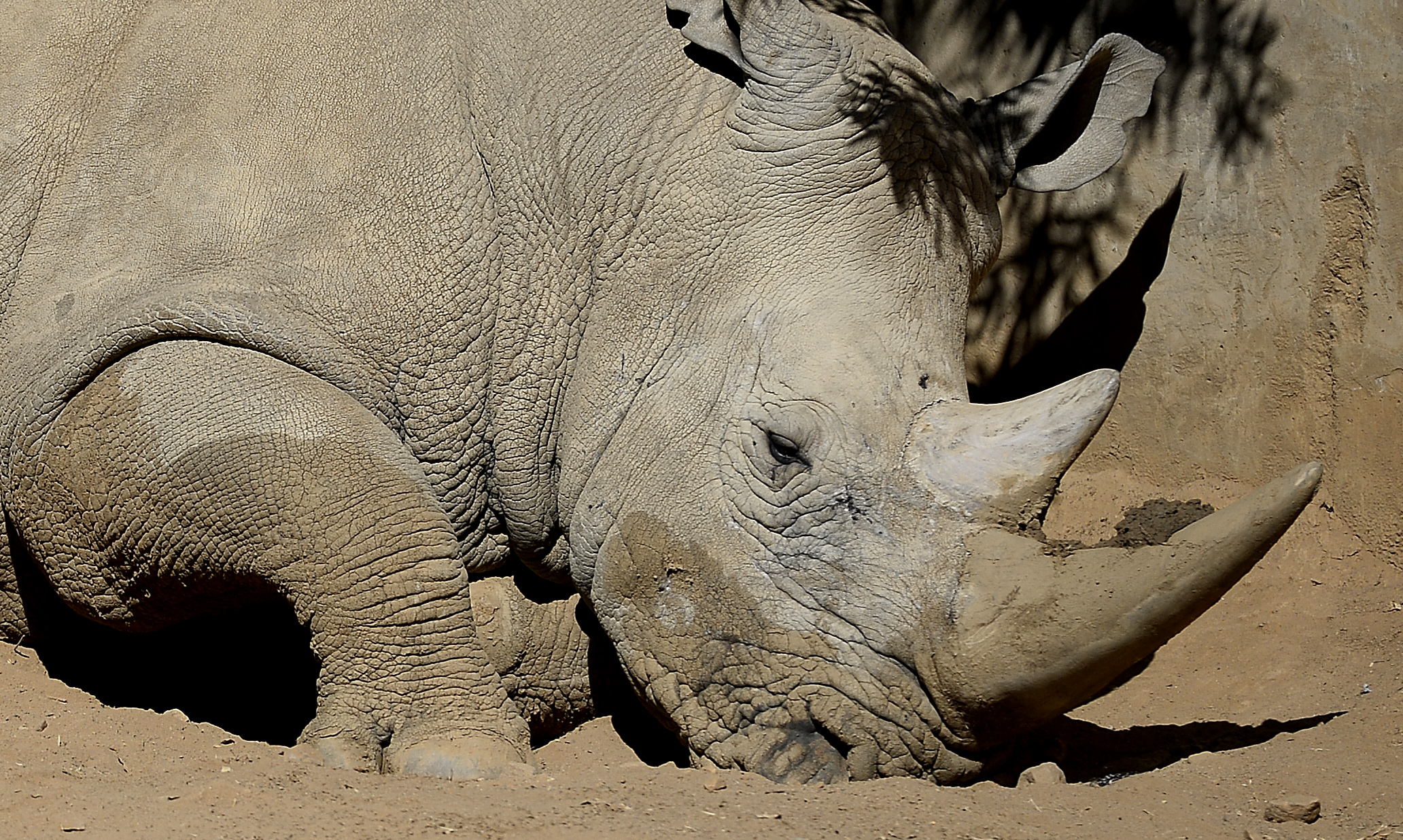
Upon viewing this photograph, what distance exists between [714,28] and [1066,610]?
78.1 inches

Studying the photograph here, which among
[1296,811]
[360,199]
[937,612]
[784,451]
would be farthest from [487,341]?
[1296,811]

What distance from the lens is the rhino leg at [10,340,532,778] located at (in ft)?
14.1

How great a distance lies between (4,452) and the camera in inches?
185

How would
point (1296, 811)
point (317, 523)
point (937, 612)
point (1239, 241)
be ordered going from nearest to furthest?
point (1296, 811), point (937, 612), point (317, 523), point (1239, 241)

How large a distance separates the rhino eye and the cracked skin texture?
0.02 meters

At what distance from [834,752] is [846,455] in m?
0.78

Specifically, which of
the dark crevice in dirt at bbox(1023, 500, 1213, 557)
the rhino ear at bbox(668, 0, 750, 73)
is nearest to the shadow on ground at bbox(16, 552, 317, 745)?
the rhino ear at bbox(668, 0, 750, 73)

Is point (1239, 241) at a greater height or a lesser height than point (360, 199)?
lesser

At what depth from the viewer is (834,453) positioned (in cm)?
405

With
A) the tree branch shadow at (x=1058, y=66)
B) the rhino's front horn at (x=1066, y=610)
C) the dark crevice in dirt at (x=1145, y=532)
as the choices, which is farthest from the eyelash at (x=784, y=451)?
the tree branch shadow at (x=1058, y=66)

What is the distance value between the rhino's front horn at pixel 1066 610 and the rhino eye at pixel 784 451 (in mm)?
538

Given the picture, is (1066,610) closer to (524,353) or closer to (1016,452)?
(1016,452)

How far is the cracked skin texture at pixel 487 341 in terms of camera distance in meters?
4.12

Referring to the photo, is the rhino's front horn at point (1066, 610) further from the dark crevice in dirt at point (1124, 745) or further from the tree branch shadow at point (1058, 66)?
the tree branch shadow at point (1058, 66)
